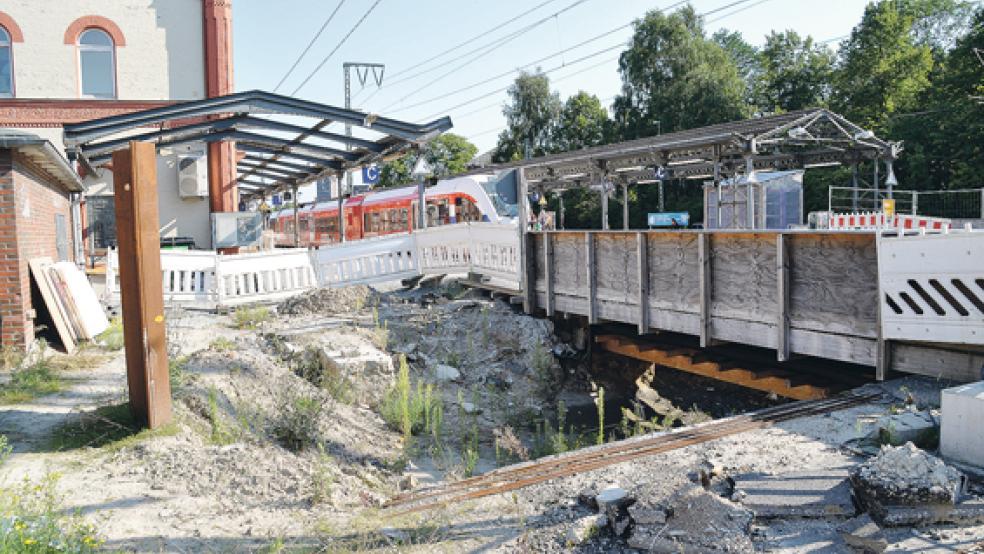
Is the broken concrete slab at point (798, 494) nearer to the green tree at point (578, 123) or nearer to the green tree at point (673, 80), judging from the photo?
the green tree at point (673, 80)

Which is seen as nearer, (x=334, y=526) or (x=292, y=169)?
(x=334, y=526)

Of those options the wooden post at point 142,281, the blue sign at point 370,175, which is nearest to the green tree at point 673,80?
the blue sign at point 370,175

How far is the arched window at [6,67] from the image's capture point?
62.5 ft

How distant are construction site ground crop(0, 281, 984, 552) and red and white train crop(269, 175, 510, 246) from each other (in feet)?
40.2

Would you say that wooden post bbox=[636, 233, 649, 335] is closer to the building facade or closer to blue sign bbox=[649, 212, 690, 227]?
the building facade

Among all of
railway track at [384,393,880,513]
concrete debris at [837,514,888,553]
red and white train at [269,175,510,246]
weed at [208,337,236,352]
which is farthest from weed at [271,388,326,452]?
red and white train at [269,175,510,246]

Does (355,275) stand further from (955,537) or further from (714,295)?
(955,537)

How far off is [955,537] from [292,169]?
64.8 ft

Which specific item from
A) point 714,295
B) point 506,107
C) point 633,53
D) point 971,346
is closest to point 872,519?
point 971,346

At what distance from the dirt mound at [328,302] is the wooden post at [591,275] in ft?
16.4

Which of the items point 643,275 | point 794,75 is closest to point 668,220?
point 643,275

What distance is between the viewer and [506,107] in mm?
61375

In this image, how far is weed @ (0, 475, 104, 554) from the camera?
3.77 meters

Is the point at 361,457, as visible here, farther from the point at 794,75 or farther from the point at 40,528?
the point at 794,75
